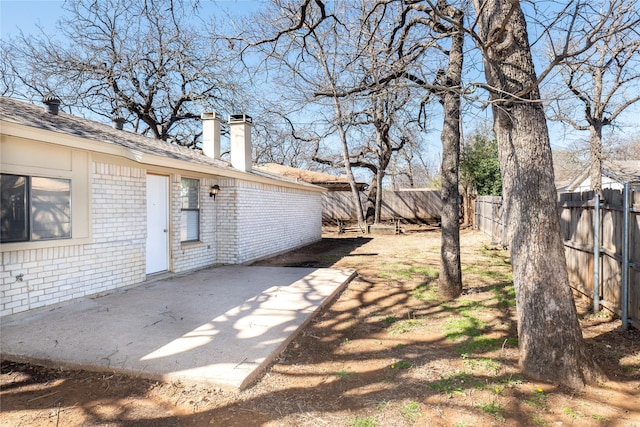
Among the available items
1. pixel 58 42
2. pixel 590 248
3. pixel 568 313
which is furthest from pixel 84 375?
pixel 58 42

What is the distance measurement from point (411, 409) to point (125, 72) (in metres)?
18.7

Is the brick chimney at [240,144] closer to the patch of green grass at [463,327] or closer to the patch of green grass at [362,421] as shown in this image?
the patch of green grass at [463,327]

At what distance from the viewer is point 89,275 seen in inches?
220

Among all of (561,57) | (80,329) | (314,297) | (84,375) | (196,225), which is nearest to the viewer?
(561,57)

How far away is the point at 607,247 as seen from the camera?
4852mm

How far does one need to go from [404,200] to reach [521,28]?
18.4m

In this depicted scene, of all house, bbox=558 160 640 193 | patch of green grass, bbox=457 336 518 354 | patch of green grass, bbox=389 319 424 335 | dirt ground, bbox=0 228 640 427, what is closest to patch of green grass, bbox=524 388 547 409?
dirt ground, bbox=0 228 640 427

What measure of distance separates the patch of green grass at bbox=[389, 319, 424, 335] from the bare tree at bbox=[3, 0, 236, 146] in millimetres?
11185

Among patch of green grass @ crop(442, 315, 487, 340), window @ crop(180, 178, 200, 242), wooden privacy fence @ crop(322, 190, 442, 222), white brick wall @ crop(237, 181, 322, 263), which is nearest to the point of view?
patch of green grass @ crop(442, 315, 487, 340)

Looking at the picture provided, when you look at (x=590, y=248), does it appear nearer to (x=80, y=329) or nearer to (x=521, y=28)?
(x=521, y=28)

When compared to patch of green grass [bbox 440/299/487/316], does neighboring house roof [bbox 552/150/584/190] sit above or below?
above

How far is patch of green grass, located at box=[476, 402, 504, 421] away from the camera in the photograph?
2727mm

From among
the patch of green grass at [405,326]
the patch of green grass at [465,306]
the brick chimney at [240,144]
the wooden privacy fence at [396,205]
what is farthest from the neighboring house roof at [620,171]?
the patch of green grass at [405,326]

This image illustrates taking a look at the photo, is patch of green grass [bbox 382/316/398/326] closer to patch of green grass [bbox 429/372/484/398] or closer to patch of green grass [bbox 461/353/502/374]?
patch of green grass [bbox 461/353/502/374]
